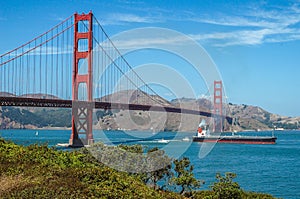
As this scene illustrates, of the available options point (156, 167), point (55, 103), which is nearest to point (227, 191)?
point (156, 167)

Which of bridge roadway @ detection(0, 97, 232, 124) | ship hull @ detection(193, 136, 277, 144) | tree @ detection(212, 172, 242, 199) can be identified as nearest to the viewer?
tree @ detection(212, 172, 242, 199)

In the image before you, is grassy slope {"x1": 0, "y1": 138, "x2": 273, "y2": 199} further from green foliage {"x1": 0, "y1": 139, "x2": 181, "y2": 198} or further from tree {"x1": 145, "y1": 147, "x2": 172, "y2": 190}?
tree {"x1": 145, "y1": 147, "x2": 172, "y2": 190}

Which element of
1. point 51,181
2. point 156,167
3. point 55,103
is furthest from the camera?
point 55,103

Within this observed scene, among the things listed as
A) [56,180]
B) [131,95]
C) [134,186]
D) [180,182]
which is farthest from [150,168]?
[131,95]

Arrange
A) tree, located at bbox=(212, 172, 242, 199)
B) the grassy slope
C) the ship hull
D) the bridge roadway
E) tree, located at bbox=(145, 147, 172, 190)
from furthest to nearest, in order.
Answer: the ship hull → the bridge roadway → tree, located at bbox=(145, 147, 172, 190) → tree, located at bbox=(212, 172, 242, 199) → the grassy slope

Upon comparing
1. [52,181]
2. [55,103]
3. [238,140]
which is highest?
[55,103]

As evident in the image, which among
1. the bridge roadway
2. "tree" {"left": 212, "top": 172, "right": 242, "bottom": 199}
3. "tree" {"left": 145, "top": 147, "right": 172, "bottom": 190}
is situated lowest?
"tree" {"left": 212, "top": 172, "right": 242, "bottom": 199}

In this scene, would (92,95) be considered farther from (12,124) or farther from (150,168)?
(12,124)

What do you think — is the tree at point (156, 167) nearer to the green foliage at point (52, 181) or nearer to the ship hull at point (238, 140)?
the green foliage at point (52, 181)

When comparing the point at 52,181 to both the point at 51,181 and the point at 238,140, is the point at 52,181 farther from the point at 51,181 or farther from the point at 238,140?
the point at 238,140

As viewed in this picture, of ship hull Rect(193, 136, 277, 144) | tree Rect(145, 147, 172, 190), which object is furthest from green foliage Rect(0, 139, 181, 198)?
ship hull Rect(193, 136, 277, 144)

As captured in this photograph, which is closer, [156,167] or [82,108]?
[156,167]
